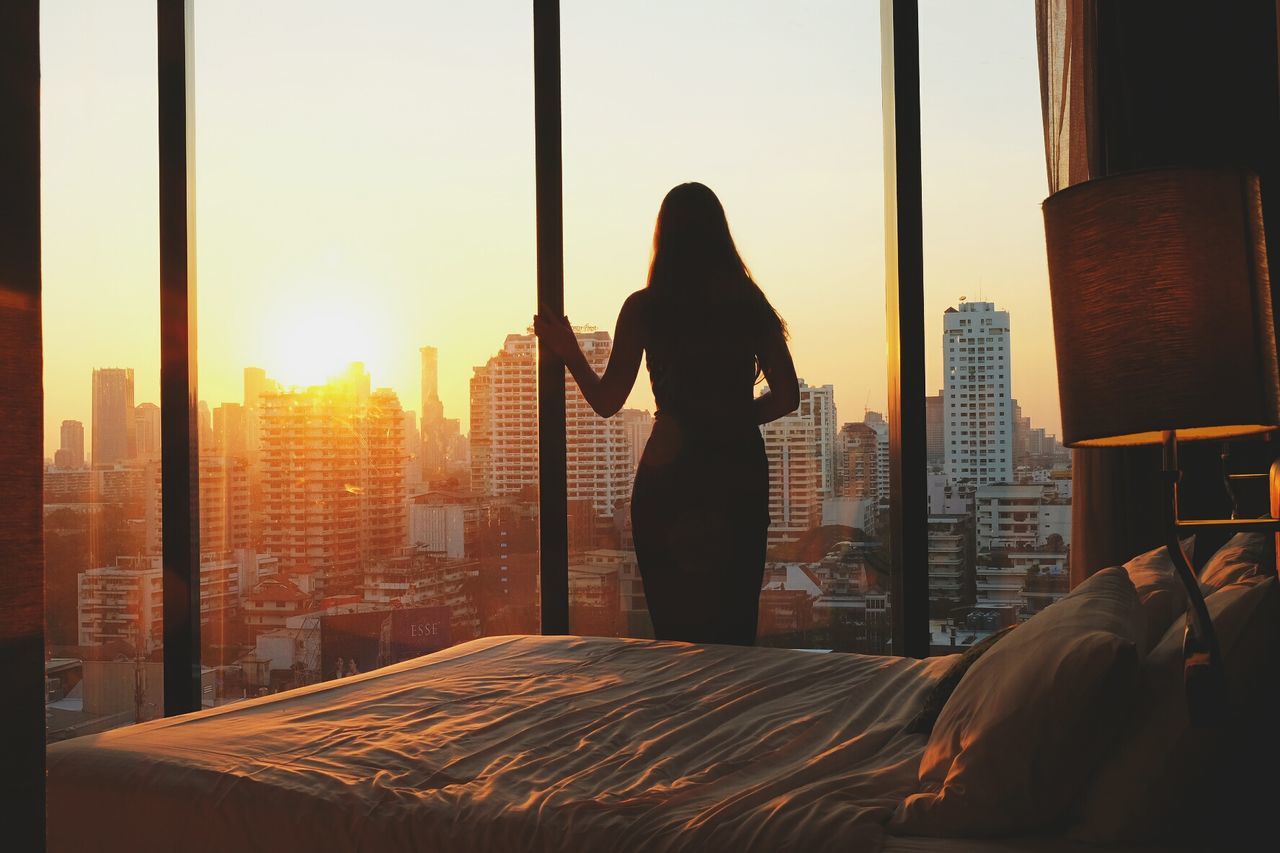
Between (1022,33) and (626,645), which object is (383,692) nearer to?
(626,645)

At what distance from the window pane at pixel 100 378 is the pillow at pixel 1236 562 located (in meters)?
2.88

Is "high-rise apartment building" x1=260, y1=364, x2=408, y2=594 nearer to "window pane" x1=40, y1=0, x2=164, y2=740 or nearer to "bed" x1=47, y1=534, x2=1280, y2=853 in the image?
"window pane" x1=40, y1=0, x2=164, y2=740

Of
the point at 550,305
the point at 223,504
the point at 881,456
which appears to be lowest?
the point at 223,504

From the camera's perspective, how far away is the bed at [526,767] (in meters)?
1.14

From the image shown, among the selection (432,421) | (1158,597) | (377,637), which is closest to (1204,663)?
(1158,597)

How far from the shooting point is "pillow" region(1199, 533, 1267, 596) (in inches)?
55.4

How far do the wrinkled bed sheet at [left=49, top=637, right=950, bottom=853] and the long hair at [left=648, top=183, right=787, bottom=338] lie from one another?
110 cm

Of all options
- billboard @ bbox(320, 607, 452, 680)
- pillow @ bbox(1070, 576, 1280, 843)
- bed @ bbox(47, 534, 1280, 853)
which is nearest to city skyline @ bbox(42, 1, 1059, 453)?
billboard @ bbox(320, 607, 452, 680)

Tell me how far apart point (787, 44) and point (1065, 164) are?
925 millimetres

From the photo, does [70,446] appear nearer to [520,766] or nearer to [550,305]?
[550,305]

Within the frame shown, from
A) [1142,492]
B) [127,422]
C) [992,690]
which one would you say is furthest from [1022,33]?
[127,422]

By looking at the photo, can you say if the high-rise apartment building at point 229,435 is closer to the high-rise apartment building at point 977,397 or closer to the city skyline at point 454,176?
the city skyline at point 454,176

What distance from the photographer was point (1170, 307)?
112 centimetres

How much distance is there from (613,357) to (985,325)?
117 cm
